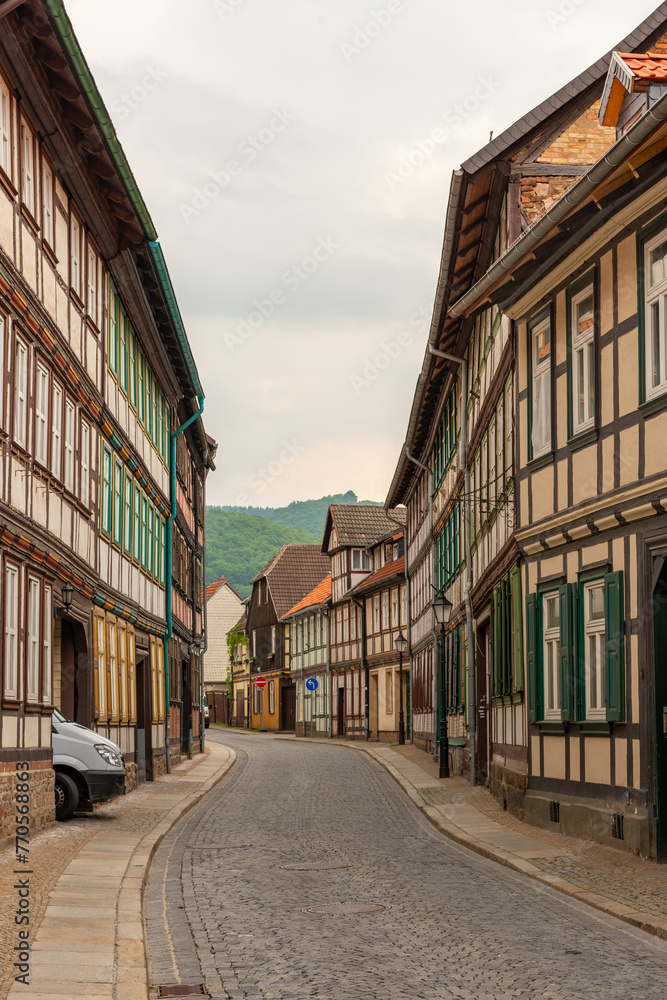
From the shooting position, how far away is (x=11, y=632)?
14164mm

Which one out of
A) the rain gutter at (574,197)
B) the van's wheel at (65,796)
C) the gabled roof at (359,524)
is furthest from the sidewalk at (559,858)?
the gabled roof at (359,524)

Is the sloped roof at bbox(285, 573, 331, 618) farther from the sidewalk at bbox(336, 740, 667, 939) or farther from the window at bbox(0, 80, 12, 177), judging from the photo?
the window at bbox(0, 80, 12, 177)

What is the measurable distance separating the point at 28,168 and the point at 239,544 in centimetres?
12148

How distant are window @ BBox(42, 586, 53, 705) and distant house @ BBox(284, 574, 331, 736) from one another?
3655 cm

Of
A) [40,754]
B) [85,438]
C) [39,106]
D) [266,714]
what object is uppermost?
[39,106]

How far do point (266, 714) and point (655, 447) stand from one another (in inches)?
2279

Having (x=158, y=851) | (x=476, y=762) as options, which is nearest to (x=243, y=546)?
(x=476, y=762)

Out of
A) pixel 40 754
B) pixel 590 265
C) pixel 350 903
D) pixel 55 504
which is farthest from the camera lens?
pixel 55 504

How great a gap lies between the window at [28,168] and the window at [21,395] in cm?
185

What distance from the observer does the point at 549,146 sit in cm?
1783

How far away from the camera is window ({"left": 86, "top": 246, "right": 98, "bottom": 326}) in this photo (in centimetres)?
1967

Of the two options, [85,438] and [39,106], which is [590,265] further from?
[85,438]

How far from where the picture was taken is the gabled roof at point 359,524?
5338 centimetres

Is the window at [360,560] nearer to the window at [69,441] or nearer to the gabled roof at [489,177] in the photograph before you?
the gabled roof at [489,177]
